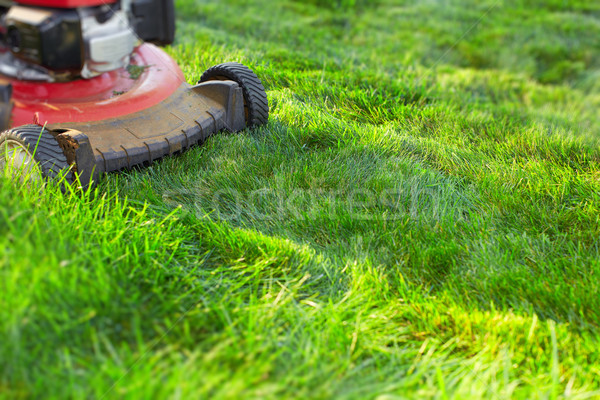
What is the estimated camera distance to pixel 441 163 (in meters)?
2.17

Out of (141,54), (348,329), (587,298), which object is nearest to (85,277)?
(348,329)

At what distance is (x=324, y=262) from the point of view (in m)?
1.55

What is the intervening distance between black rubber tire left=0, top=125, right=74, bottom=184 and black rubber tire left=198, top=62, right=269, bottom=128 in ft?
2.66

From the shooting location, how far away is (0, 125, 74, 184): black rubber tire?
1.59 metres

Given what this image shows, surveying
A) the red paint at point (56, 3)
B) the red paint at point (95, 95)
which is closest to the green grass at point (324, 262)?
the red paint at point (95, 95)

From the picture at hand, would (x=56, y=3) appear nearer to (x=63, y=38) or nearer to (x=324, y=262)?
(x=63, y=38)

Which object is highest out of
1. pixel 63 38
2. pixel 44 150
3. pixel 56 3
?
pixel 56 3

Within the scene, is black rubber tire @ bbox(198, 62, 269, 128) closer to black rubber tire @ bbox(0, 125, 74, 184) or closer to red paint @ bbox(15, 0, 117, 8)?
red paint @ bbox(15, 0, 117, 8)

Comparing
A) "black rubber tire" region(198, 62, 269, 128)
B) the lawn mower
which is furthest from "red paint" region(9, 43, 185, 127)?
"black rubber tire" region(198, 62, 269, 128)

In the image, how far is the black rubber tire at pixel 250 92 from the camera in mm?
2215

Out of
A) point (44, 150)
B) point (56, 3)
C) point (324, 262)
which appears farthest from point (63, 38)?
point (324, 262)

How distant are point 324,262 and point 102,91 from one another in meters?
1.30

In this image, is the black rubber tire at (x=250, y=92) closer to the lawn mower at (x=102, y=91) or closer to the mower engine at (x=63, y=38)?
the lawn mower at (x=102, y=91)

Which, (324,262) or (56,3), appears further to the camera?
(56,3)
